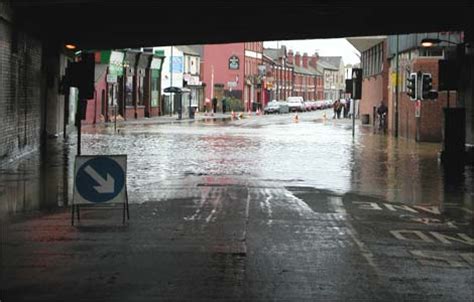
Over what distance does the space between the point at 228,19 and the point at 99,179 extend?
14.8 m

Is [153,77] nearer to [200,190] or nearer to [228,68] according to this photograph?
[228,68]

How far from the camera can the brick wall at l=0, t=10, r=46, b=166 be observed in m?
20.6

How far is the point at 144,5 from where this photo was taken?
2161 centimetres

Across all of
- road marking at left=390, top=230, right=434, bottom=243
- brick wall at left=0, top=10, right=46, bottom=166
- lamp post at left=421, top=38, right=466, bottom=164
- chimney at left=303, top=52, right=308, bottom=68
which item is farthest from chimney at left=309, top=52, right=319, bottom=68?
road marking at left=390, top=230, right=434, bottom=243

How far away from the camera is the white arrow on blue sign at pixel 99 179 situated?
11.0m

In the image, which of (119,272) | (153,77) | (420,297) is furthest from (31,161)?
(153,77)

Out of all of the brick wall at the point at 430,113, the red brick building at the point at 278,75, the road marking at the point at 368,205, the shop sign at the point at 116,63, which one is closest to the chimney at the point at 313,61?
the red brick building at the point at 278,75

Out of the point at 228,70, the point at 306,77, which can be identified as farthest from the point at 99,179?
the point at 306,77

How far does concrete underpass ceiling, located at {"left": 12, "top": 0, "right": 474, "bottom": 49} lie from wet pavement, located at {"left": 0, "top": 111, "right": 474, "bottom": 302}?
4.46m

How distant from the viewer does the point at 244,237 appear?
412 inches

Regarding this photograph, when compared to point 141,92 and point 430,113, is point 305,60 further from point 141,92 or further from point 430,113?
point 430,113

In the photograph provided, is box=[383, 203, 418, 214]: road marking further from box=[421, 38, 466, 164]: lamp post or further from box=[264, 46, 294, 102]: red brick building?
box=[264, 46, 294, 102]: red brick building

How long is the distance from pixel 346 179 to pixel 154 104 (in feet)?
176

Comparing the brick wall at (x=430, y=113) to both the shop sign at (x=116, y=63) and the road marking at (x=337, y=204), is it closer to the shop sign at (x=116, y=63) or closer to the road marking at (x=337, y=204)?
the road marking at (x=337, y=204)
